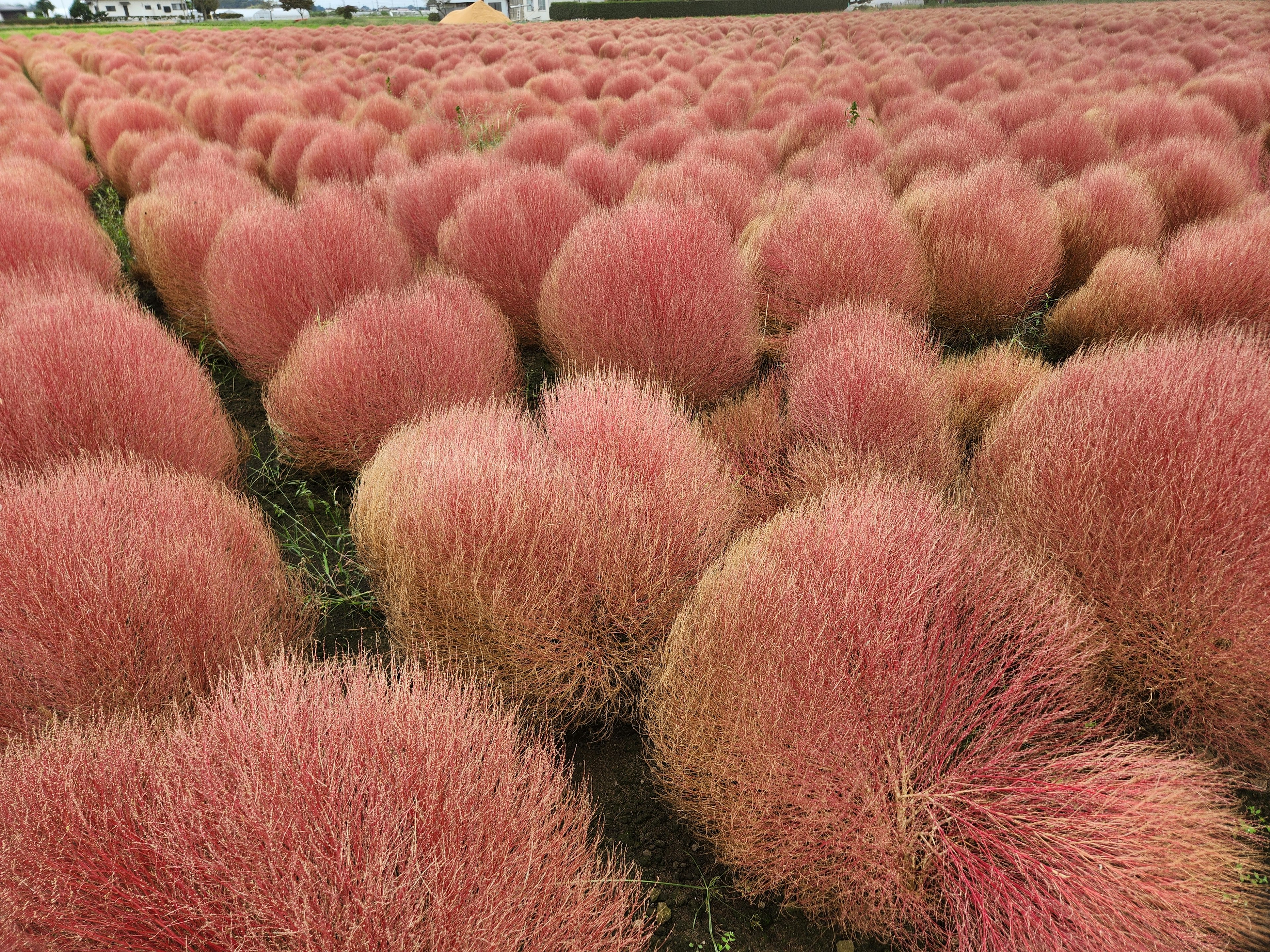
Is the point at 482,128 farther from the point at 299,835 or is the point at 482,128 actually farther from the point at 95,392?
the point at 299,835

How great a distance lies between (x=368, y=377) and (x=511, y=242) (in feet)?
4.51

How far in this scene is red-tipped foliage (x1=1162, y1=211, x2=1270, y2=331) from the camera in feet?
9.34

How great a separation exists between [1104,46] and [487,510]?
1548cm

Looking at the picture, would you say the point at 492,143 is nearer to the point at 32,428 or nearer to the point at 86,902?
the point at 32,428

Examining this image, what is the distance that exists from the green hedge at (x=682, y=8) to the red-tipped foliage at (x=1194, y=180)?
103ft

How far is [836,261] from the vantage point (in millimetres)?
3227

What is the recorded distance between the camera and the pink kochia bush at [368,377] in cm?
248

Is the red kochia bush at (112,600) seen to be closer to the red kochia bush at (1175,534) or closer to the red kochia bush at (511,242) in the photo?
the red kochia bush at (1175,534)

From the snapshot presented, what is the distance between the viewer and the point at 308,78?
35.3 feet

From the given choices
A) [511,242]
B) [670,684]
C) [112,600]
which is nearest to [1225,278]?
[670,684]

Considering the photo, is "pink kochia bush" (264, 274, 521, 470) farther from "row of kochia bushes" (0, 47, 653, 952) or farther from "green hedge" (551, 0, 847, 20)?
"green hedge" (551, 0, 847, 20)

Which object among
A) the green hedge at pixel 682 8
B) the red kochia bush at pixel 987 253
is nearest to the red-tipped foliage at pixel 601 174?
the red kochia bush at pixel 987 253

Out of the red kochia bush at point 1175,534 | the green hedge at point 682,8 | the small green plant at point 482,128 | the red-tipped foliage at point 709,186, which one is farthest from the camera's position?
the green hedge at point 682,8

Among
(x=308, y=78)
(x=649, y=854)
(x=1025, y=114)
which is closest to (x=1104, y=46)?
(x=1025, y=114)
